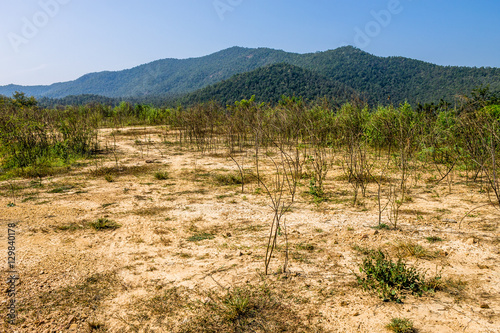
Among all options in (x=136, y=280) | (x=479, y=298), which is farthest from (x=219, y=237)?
(x=479, y=298)

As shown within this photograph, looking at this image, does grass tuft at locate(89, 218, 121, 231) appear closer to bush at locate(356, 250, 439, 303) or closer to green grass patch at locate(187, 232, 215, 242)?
green grass patch at locate(187, 232, 215, 242)

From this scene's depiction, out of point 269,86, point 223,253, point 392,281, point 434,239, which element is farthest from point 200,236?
point 269,86

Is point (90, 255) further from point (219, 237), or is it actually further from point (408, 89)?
point (408, 89)

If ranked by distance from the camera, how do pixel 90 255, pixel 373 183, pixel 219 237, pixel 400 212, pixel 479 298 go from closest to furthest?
pixel 479 298
pixel 90 255
pixel 219 237
pixel 400 212
pixel 373 183

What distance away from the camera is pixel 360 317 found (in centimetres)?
267

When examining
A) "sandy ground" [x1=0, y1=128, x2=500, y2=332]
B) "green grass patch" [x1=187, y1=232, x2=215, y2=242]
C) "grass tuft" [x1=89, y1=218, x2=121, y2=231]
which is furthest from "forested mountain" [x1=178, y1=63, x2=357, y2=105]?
"green grass patch" [x1=187, y1=232, x2=215, y2=242]

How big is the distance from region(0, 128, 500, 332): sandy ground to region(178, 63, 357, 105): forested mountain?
64.2 m

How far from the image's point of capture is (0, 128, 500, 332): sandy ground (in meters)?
2.72

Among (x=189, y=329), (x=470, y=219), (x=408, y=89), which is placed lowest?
(x=189, y=329)

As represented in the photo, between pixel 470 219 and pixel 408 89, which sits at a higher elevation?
pixel 408 89

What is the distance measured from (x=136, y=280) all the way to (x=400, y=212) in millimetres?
4792

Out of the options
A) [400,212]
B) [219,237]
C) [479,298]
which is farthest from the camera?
[400,212]

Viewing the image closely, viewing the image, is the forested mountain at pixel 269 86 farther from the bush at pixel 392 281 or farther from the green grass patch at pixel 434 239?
the bush at pixel 392 281

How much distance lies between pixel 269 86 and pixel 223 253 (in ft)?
252
